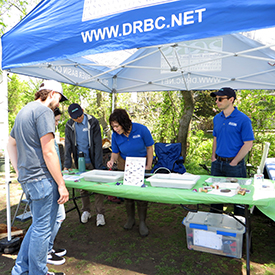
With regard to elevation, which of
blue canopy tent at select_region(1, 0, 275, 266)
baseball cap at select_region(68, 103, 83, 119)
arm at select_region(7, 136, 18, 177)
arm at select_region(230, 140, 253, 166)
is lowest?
arm at select_region(230, 140, 253, 166)

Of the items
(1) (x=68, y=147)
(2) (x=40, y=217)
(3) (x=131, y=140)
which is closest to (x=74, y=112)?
(1) (x=68, y=147)

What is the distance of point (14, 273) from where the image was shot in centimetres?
179

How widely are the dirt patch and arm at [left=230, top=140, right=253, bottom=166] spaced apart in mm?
894

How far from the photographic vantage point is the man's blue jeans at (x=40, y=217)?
1652 millimetres

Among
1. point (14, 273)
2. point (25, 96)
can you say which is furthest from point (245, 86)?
point (25, 96)

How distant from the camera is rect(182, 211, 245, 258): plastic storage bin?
2.06 metres

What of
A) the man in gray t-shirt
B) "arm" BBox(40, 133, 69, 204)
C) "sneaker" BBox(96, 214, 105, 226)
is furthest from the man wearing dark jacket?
"arm" BBox(40, 133, 69, 204)

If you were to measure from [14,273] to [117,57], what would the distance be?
323cm

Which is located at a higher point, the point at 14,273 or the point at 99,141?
the point at 99,141

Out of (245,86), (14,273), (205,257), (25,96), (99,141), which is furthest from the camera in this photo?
(25,96)

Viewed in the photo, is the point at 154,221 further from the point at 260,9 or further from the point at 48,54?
the point at 260,9

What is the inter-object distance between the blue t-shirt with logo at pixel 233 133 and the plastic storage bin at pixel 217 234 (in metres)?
0.66

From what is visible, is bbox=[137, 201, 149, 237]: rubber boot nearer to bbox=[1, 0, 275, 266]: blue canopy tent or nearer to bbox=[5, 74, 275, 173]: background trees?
bbox=[1, 0, 275, 266]: blue canopy tent

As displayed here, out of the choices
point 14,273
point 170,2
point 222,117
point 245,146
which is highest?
point 170,2
